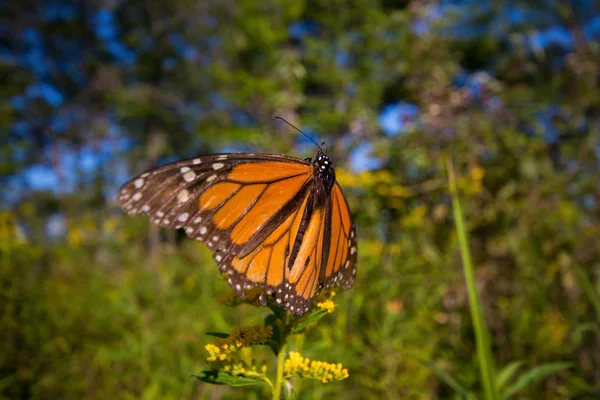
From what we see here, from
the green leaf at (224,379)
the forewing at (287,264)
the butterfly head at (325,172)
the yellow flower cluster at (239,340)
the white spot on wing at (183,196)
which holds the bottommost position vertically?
the green leaf at (224,379)

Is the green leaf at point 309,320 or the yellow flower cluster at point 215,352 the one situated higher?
the green leaf at point 309,320

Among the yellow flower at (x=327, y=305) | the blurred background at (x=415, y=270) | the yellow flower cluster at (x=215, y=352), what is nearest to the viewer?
the yellow flower cluster at (x=215, y=352)

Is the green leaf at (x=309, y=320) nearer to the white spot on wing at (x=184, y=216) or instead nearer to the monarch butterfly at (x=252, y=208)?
the monarch butterfly at (x=252, y=208)

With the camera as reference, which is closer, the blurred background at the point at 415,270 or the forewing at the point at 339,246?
the forewing at the point at 339,246

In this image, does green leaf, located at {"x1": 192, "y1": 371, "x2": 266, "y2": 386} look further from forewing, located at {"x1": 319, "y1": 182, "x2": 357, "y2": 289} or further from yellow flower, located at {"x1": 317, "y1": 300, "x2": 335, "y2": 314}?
forewing, located at {"x1": 319, "y1": 182, "x2": 357, "y2": 289}

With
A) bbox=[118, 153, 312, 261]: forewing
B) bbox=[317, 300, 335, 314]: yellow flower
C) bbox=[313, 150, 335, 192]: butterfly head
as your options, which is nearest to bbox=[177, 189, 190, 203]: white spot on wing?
bbox=[118, 153, 312, 261]: forewing

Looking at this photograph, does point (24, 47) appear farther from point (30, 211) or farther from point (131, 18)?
point (30, 211)

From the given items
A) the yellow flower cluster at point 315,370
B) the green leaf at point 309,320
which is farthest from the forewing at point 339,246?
the yellow flower cluster at point 315,370

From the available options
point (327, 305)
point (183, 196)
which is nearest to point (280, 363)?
point (327, 305)
